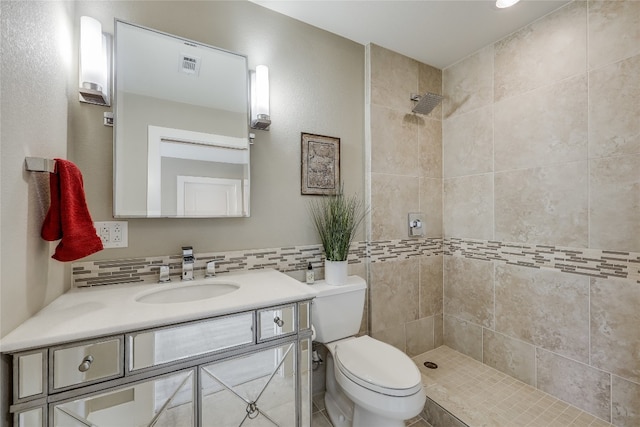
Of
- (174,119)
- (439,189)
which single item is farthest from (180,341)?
(439,189)

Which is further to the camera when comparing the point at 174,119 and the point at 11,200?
the point at 174,119

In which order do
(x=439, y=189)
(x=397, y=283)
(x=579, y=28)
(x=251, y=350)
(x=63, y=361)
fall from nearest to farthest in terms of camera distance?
(x=63, y=361)
(x=251, y=350)
(x=579, y=28)
(x=397, y=283)
(x=439, y=189)

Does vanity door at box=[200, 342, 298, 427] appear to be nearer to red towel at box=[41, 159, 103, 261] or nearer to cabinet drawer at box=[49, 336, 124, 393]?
cabinet drawer at box=[49, 336, 124, 393]

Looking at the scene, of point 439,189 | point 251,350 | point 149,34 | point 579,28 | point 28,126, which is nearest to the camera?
point 28,126

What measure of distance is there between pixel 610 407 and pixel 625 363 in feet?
0.84

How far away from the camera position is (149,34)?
4.22 ft

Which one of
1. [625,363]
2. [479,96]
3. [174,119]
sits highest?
[479,96]

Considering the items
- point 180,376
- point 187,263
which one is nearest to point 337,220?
point 187,263

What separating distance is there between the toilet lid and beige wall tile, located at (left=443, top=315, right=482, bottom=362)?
3.05ft

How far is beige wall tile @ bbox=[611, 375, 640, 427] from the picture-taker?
129 cm

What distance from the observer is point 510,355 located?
176 centimetres

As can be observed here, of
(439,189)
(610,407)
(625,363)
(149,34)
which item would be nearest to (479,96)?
(439,189)

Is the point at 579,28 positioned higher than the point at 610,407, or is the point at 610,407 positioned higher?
the point at 579,28

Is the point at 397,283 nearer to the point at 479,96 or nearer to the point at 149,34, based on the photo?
the point at 479,96
